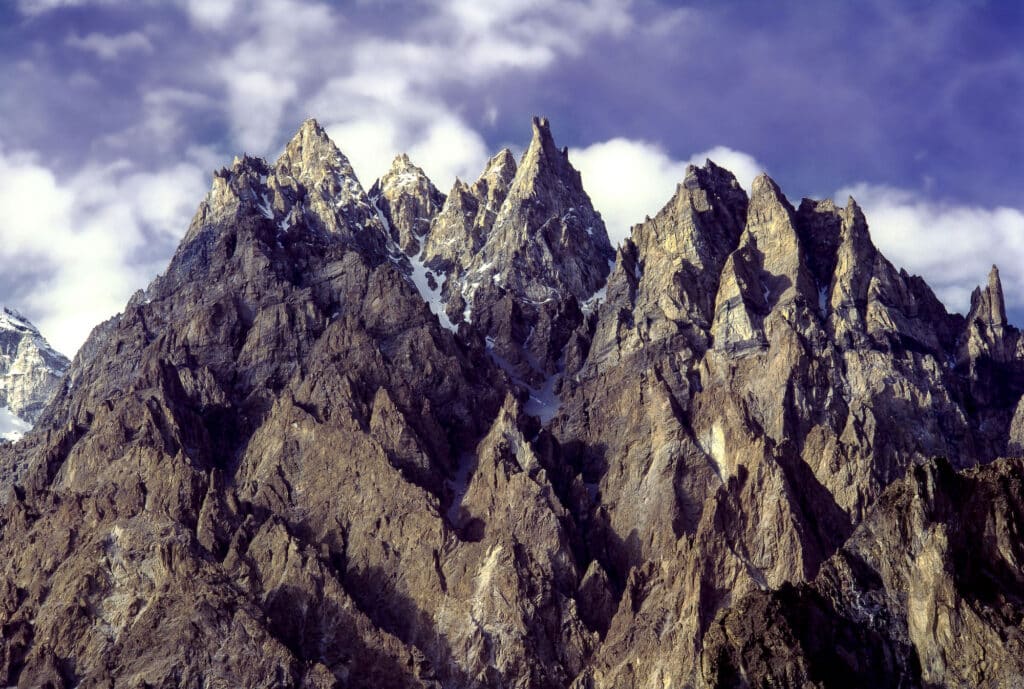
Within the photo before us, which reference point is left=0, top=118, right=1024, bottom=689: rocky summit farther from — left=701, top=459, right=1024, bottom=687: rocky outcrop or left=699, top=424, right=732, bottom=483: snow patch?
left=701, top=459, right=1024, bottom=687: rocky outcrop

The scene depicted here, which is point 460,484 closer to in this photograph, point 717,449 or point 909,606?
point 717,449

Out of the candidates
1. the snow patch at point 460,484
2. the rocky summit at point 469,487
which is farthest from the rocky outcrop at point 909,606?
the snow patch at point 460,484

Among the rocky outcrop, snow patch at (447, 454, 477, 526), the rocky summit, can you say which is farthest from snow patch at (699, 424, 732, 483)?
the rocky outcrop

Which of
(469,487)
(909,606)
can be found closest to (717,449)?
(469,487)

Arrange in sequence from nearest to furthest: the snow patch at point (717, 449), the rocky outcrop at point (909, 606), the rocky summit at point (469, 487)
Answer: the rocky outcrop at point (909, 606) → the rocky summit at point (469, 487) → the snow patch at point (717, 449)

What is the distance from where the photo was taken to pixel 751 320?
615 feet

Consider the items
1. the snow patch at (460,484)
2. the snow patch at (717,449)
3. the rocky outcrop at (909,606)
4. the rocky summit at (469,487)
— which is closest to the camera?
the rocky outcrop at (909,606)

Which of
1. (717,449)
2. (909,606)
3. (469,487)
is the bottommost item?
(909,606)

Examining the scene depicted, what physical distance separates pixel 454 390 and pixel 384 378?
8.94m

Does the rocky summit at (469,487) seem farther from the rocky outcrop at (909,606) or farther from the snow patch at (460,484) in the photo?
the rocky outcrop at (909,606)

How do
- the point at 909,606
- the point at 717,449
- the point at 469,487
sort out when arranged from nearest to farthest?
the point at 909,606
the point at 717,449
the point at 469,487

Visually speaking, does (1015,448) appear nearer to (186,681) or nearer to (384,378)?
(384,378)

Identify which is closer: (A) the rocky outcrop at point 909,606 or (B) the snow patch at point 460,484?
(A) the rocky outcrop at point 909,606

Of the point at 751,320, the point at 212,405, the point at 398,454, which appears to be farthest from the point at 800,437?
the point at 212,405
